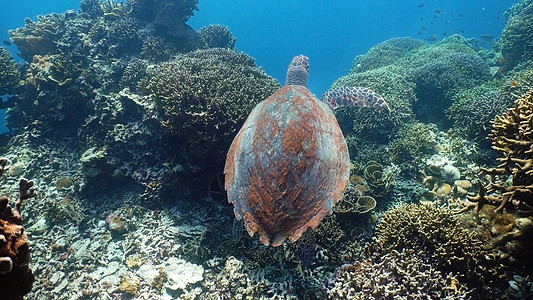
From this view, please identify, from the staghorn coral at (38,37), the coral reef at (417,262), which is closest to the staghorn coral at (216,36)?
the staghorn coral at (38,37)

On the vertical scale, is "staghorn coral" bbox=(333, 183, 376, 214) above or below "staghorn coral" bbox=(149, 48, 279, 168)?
below

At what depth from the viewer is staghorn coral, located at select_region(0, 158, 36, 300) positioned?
1.39m

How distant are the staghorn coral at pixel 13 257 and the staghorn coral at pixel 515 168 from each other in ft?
12.9

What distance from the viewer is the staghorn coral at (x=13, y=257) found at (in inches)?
54.7

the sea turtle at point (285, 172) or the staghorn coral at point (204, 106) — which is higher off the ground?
the staghorn coral at point (204, 106)

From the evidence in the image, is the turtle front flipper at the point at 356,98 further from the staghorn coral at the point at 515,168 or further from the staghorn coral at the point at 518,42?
the staghorn coral at the point at 518,42

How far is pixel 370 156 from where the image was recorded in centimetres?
594

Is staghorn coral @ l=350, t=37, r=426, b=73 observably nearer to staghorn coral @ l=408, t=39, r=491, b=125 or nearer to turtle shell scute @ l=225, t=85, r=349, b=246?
staghorn coral @ l=408, t=39, r=491, b=125

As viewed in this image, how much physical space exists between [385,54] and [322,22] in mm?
141980

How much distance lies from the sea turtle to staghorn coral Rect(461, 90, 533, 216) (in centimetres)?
155

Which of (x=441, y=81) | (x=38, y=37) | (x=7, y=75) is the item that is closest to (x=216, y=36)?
(x=38, y=37)

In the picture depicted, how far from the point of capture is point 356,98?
6395 millimetres

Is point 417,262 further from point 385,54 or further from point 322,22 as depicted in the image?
point 322,22

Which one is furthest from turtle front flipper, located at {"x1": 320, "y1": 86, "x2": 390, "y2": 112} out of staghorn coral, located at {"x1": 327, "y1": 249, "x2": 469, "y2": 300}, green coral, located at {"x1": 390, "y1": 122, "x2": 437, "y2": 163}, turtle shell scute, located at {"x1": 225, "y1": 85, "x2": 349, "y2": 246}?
staghorn coral, located at {"x1": 327, "y1": 249, "x2": 469, "y2": 300}
